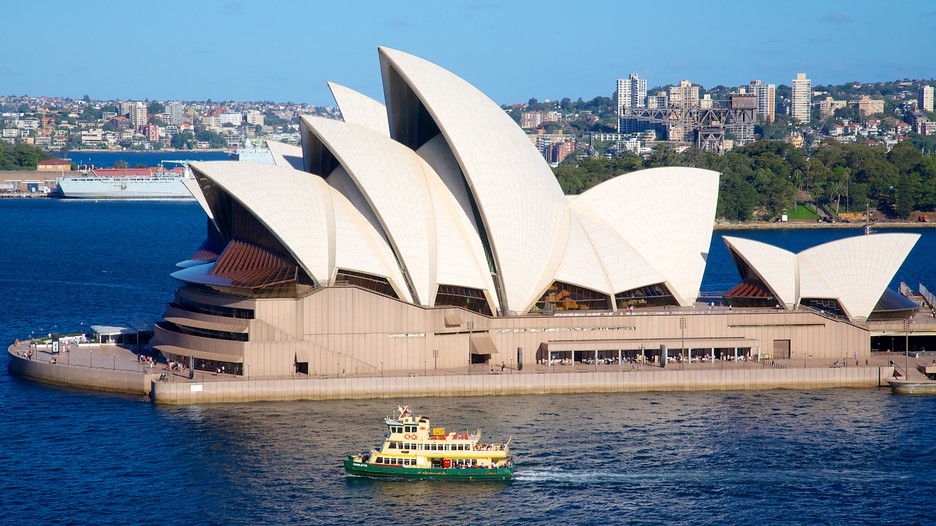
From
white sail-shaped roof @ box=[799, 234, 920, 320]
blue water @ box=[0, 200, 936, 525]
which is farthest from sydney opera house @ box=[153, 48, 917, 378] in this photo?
blue water @ box=[0, 200, 936, 525]

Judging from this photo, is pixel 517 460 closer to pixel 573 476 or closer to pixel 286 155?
pixel 573 476

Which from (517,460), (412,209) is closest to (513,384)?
(412,209)

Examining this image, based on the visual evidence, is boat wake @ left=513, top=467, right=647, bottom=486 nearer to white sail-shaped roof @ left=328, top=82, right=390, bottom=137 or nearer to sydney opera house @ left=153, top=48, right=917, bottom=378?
sydney opera house @ left=153, top=48, right=917, bottom=378

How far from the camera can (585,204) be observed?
62.2 metres

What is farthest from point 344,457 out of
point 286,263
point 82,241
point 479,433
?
point 82,241

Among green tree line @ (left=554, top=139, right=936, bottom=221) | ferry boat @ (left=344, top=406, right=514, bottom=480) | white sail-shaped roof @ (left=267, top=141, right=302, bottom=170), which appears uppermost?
green tree line @ (left=554, top=139, right=936, bottom=221)

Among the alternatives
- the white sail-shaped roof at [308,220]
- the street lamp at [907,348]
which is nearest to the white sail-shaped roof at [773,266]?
the street lamp at [907,348]

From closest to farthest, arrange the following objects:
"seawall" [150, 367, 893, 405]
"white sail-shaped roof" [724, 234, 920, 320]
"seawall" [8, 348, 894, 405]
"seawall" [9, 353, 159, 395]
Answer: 1. "seawall" [150, 367, 893, 405]
2. "seawall" [8, 348, 894, 405]
3. "seawall" [9, 353, 159, 395]
4. "white sail-shaped roof" [724, 234, 920, 320]

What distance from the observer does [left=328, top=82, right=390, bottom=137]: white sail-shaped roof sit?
65562mm

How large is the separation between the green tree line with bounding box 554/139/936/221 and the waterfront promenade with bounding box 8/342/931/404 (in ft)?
269

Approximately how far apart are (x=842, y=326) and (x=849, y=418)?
974 cm

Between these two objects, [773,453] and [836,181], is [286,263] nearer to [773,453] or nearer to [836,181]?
[773,453]

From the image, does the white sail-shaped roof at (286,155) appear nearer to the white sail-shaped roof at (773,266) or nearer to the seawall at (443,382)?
the seawall at (443,382)

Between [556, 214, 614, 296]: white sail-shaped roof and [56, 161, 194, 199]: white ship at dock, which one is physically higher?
[56, 161, 194, 199]: white ship at dock
